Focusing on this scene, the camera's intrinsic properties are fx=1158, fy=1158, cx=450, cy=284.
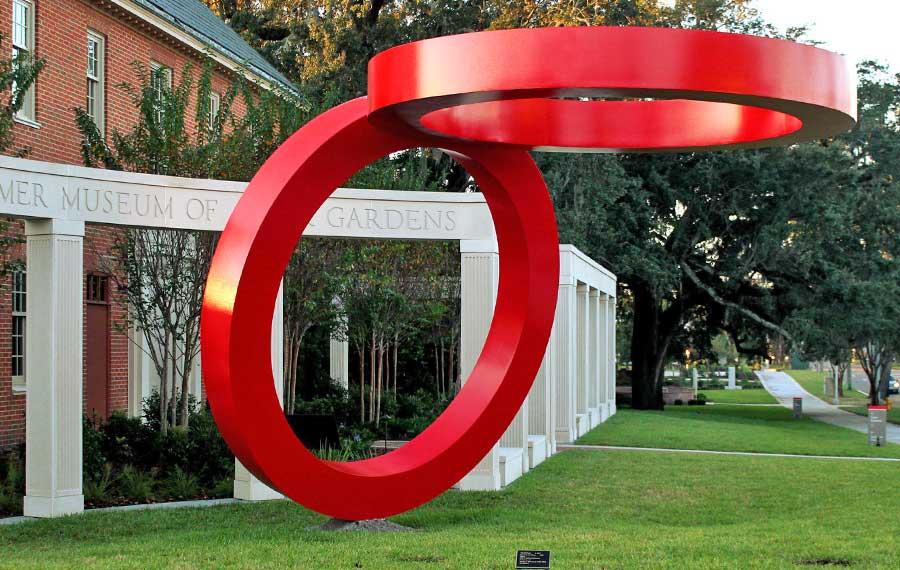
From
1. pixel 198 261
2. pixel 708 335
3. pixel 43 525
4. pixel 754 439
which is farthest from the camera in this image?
pixel 708 335

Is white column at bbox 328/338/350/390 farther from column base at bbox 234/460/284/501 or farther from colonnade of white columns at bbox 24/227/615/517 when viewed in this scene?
column base at bbox 234/460/284/501

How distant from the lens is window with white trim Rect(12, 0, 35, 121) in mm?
18250

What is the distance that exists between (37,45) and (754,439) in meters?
16.2

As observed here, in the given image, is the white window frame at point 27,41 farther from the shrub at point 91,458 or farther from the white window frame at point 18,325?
the shrub at point 91,458

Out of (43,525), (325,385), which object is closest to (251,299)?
(43,525)

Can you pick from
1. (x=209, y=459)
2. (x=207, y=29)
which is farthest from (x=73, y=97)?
(x=209, y=459)

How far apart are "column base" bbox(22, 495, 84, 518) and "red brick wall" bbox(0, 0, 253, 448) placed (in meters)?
5.18

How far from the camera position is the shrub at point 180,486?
14.0 m

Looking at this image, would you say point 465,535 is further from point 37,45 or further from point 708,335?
point 708,335

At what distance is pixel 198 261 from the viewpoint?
53.4 feet

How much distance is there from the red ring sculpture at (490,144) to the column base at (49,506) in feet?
10.4

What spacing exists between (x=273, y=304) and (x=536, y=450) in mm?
8978

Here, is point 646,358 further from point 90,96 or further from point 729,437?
point 90,96

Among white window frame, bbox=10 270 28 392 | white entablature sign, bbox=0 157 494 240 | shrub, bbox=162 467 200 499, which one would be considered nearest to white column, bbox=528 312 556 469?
white entablature sign, bbox=0 157 494 240
